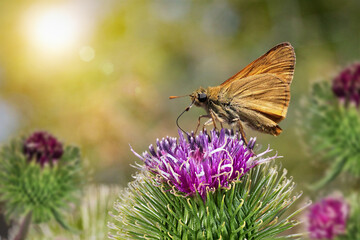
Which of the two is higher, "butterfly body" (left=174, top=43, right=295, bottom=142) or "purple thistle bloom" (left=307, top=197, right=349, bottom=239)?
"butterfly body" (left=174, top=43, right=295, bottom=142)

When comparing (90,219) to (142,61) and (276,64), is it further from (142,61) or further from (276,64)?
(142,61)

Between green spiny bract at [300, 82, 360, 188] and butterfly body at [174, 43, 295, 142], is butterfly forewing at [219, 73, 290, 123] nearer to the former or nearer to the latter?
butterfly body at [174, 43, 295, 142]

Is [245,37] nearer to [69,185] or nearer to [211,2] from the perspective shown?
[211,2]

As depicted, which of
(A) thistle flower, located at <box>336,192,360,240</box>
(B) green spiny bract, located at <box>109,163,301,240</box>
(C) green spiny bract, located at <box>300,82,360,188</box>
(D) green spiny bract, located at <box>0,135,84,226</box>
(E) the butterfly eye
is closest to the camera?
(B) green spiny bract, located at <box>109,163,301,240</box>

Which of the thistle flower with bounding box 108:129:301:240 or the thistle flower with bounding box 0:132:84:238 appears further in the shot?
the thistle flower with bounding box 0:132:84:238

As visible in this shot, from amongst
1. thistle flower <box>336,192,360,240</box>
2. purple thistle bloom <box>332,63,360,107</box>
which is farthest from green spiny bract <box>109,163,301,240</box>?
purple thistle bloom <box>332,63,360,107</box>

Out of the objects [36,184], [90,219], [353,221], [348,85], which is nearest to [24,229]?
[36,184]

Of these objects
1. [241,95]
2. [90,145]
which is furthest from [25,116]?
[241,95]
